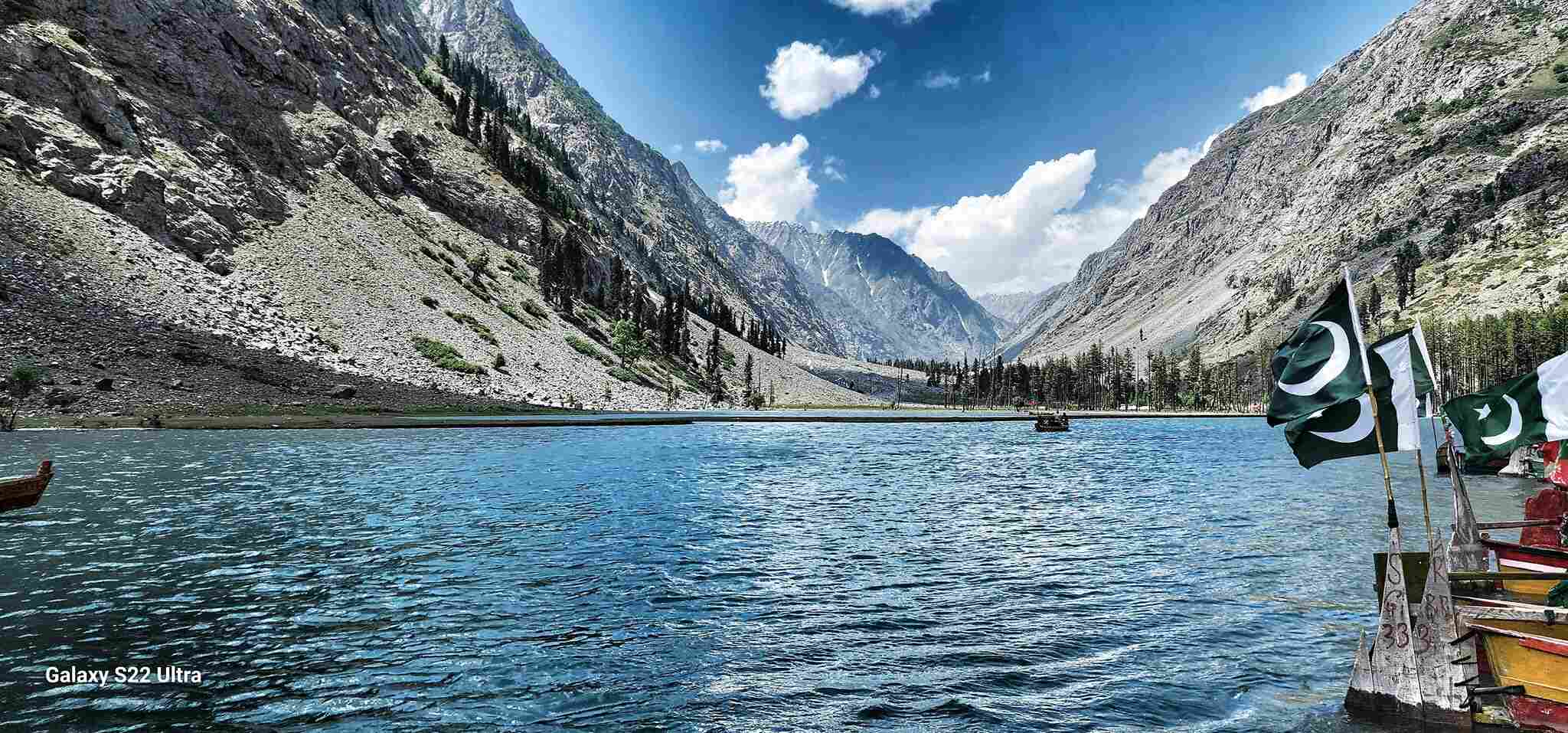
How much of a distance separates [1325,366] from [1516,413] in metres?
9.34

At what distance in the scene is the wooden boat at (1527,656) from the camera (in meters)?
9.86

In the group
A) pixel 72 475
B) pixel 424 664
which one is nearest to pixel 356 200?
pixel 72 475

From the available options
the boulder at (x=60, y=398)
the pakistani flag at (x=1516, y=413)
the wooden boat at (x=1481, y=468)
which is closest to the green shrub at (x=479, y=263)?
the boulder at (x=60, y=398)

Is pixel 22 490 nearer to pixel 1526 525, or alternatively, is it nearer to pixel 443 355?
pixel 1526 525

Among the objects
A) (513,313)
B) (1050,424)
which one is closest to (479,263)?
(513,313)

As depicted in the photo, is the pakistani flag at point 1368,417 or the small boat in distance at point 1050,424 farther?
the small boat in distance at point 1050,424

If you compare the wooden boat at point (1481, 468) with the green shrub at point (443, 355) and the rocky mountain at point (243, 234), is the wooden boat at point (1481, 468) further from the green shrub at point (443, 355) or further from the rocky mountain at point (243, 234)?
the green shrub at point (443, 355)

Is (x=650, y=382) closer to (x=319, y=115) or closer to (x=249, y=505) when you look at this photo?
(x=319, y=115)

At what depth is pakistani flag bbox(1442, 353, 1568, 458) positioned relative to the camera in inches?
629

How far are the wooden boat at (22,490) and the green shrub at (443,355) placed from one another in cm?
9514

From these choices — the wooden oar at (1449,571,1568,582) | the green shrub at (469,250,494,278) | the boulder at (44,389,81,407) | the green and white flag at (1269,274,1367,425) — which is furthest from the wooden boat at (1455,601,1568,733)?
the green shrub at (469,250,494,278)

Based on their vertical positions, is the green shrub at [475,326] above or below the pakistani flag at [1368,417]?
above

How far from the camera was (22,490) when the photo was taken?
94.2ft

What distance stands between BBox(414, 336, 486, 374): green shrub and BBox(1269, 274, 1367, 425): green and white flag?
12737 centimetres
